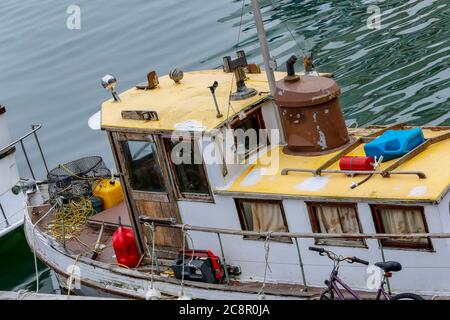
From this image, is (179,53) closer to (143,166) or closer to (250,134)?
(143,166)

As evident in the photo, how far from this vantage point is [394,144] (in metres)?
12.7

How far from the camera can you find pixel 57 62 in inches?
1385

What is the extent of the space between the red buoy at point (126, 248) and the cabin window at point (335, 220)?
3.68 metres

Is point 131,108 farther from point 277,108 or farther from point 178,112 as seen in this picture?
point 277,108

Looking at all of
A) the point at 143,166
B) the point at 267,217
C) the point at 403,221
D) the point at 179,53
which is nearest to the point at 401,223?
the point at 403,221

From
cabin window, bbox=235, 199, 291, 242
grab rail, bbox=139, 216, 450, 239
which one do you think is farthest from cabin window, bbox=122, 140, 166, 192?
cabin window, bbox=235, 199, 291, 242

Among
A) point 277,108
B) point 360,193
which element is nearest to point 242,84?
point 277,108

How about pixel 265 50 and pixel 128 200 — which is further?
pixel 128 200

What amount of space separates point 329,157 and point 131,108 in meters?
3.48

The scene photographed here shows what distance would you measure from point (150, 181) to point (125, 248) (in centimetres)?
145

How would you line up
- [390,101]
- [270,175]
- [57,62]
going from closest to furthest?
[270,175] → [390,101] → [57,62]

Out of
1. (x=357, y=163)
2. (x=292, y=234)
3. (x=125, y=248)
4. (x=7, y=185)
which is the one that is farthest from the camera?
(x=7, y=185)

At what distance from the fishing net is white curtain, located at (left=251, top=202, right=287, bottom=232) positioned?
17.1 ft

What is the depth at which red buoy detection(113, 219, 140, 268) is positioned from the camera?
48.1 ft
